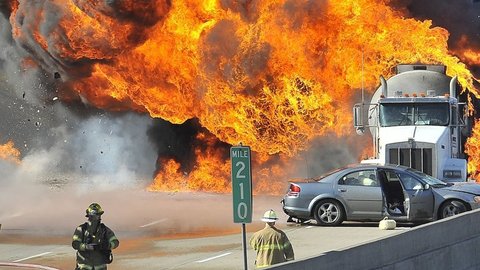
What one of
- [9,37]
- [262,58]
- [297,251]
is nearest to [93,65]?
[9,37]

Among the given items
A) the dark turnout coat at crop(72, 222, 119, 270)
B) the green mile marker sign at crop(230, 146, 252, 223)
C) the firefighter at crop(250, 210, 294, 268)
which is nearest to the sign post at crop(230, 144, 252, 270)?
the green mile marker sign at crop(230, 146, 252, 223)

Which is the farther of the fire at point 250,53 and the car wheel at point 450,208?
the fire at point 250,53

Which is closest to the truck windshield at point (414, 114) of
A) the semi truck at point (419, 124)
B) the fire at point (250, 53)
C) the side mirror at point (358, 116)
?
the semi truck at point (419, 124)

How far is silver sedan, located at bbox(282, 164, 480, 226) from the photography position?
67.8 feet

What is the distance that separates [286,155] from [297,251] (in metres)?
14.6

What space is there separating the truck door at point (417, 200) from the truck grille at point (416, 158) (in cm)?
341

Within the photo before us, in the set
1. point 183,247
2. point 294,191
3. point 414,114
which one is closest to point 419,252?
point 183,247

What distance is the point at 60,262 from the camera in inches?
713

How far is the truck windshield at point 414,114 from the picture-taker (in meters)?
25.0

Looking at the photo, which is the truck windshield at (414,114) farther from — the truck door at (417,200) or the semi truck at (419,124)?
the truck door at (417,200)

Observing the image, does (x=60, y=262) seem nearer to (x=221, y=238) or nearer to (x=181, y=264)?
(x=181, y=264)

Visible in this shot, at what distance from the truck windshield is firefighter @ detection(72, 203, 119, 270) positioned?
14.1 metres

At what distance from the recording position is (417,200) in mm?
20641

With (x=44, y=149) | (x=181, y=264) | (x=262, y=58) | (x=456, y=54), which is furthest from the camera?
(x=44, y=149)
